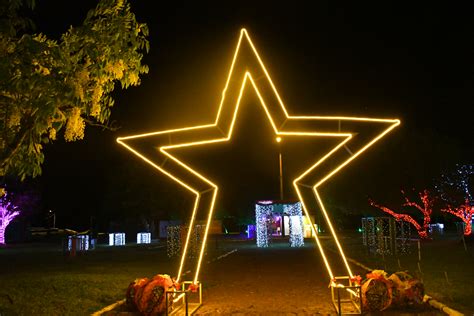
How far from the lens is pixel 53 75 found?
630 cm

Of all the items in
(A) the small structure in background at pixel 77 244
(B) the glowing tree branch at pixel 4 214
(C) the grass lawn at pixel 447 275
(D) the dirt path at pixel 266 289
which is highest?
(B) the glowing tree branch at pixel 4 214

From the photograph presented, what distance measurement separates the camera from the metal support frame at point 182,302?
8.33 m

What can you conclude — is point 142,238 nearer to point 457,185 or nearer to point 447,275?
point 457,185

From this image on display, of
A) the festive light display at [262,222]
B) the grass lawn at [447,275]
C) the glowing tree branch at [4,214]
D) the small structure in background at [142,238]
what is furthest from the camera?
the glowing tree branch at [4,214]

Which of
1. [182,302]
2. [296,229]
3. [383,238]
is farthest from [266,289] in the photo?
[296,229]

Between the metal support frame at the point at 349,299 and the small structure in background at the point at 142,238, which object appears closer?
the metal support frame at the point at 349,299

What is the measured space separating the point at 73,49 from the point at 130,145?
9.49ft

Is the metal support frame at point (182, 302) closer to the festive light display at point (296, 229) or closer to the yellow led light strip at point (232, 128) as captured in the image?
the yellow led light strip at point (232, 128)

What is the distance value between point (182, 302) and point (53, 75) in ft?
18.5

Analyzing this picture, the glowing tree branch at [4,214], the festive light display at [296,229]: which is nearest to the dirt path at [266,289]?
the festive light display at [296,229]

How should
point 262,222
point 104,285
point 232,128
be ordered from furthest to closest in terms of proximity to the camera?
point 262,222
point 104,285
point 232,128

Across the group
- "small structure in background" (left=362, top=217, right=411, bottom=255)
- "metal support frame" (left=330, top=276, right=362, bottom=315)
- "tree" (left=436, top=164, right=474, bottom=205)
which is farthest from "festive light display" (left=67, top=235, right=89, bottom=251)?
"tree" (left=436, top=164, right=474, bottom=205)

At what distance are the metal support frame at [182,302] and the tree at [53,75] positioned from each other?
311cm

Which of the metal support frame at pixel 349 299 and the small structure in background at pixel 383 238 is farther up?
the small structure in background at pixel 383 238
